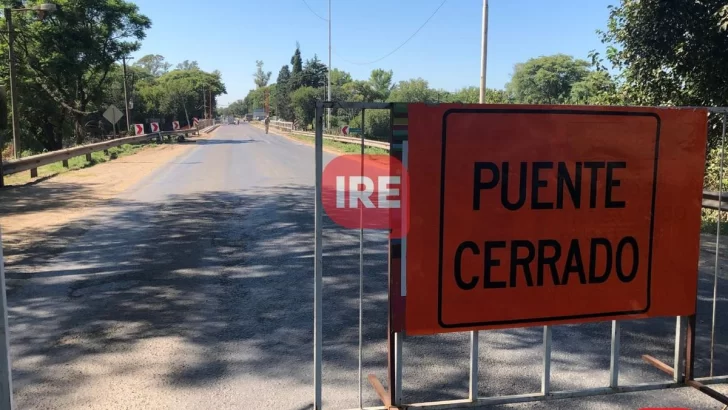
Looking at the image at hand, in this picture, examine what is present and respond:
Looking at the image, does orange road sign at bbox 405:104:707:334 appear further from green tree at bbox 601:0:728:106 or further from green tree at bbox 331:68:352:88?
green tree at bbox 331:68:352:88

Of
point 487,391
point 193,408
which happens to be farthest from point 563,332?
point 193,408

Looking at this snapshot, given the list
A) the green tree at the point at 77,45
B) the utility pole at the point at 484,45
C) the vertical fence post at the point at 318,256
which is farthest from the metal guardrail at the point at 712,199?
the green tree at the point at 77,45

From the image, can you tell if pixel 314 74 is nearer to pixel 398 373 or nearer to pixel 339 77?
pixel 339 77

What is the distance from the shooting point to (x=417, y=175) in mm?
3328

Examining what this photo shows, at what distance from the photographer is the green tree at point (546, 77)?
91.6 m

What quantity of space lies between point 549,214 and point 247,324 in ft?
9.09

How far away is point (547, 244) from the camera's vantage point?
11.6 feet

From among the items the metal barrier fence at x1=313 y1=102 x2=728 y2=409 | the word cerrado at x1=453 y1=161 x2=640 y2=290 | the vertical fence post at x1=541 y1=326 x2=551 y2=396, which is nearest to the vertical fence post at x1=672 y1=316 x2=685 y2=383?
the metal barrier fence at x1=313 y1=102 x2=728 y2=409

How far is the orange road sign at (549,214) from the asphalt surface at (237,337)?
2.18 feet

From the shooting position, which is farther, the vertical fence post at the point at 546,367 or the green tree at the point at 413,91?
the green tree at the point at 413,91

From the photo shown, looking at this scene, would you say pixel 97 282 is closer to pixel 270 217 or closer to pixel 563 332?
pixel 270 217

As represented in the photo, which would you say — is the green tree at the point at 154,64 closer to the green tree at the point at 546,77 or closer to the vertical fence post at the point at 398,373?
the green tree at the point at 546,77

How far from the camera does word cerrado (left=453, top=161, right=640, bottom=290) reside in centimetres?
346

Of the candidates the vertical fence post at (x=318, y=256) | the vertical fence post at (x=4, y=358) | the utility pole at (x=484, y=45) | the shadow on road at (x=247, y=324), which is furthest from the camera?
the utility pole at (x=484, y=45)
